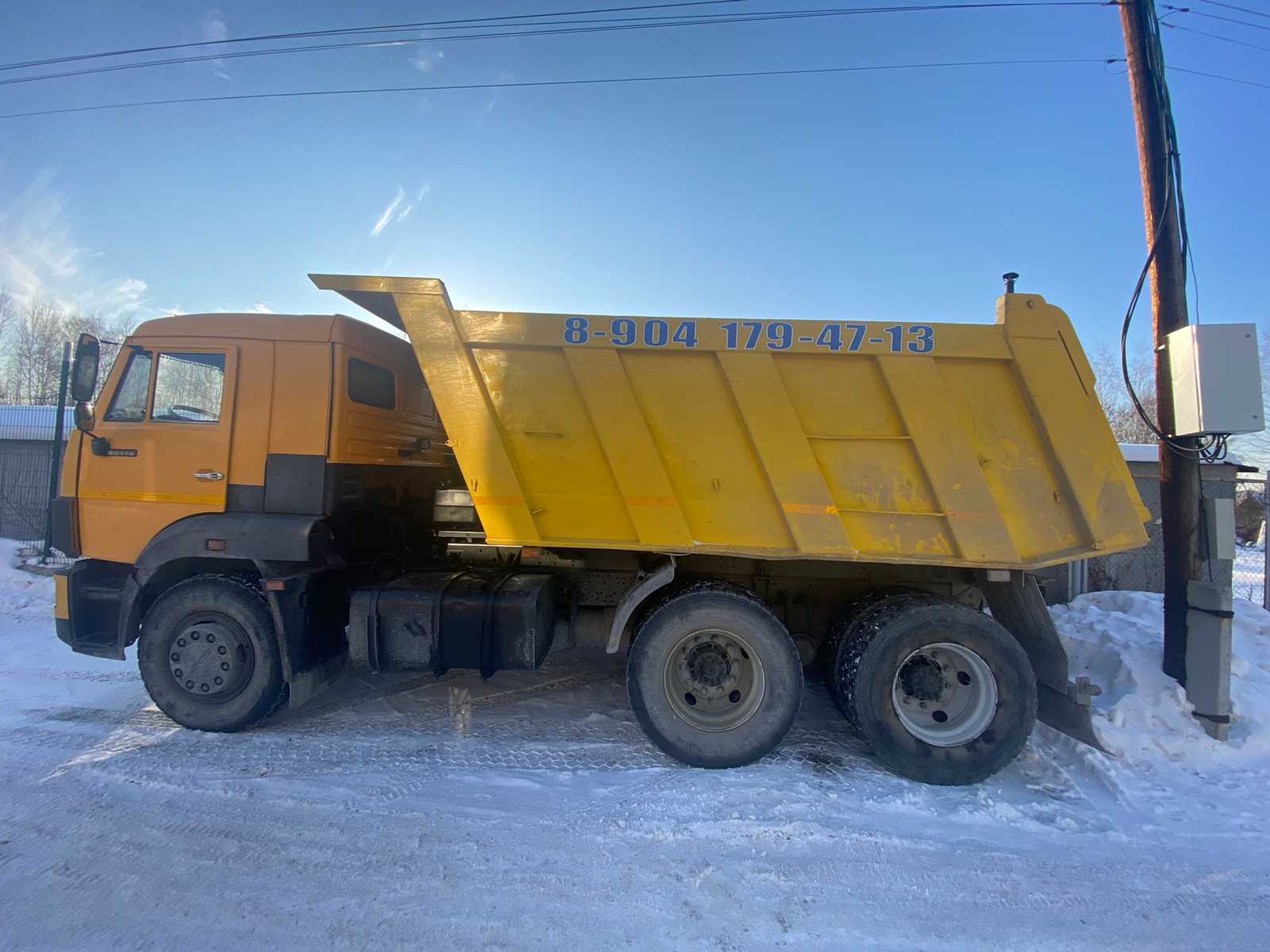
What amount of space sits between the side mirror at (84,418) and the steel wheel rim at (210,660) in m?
1.78

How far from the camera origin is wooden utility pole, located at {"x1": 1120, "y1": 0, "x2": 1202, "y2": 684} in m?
4.68

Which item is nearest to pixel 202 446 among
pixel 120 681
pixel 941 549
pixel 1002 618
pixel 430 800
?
pixel 120 681

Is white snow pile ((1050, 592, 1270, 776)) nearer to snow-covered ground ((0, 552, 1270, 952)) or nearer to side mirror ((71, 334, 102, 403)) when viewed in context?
snow-covered ground ((0, 552, 1270, 952))

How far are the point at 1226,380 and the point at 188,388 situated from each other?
8021 millimetres

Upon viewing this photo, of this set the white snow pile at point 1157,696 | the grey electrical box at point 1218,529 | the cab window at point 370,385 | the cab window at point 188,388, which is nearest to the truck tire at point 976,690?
the white snow pile at point 1157,696

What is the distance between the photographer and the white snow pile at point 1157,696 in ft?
13.4

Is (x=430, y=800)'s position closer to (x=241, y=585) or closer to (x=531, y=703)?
(x=531, y=703)

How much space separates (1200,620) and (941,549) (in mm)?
2553

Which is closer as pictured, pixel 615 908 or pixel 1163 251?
pixel 615 908

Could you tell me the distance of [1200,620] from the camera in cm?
448

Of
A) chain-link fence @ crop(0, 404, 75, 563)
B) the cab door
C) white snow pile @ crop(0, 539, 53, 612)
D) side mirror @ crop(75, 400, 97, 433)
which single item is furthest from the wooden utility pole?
chain-link fence @ crop(0, 404, 75, 563)

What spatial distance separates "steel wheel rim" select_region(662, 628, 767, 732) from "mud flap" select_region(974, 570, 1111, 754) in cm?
189

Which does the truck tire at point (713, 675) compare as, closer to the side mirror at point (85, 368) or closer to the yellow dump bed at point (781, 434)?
the yellow dump bed at point (781, 434)

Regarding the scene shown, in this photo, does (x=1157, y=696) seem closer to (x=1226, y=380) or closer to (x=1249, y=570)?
(x=1226, y=380)
